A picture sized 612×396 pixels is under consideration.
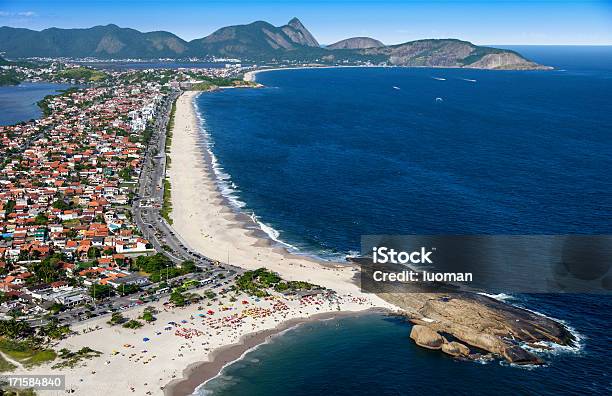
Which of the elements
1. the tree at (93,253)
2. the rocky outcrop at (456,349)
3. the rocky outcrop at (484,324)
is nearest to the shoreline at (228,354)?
the rocky outcrop at (484,324)

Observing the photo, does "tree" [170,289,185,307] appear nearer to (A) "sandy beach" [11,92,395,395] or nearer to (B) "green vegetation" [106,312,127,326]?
(A) "sandy beach" [11,92,395,395]

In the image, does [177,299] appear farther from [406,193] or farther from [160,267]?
[406,193]

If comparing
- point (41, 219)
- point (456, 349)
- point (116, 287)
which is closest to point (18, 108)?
point (41, 219)

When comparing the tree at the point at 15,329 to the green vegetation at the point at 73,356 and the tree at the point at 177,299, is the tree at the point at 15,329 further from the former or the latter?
the tree at the point at 177,299

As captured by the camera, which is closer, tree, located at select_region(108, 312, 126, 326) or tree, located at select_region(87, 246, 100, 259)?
tree, located at select_region(108, 312, 126, 326)

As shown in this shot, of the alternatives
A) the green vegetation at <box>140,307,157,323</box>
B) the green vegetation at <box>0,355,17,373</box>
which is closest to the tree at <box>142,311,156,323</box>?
the green vegetation at <box>140,307,157,323</box>

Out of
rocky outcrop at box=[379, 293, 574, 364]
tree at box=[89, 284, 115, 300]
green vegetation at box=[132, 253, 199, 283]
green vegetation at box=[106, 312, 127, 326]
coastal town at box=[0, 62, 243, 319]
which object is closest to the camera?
rocky outcrop at box=[379, 293, 574, 364]
